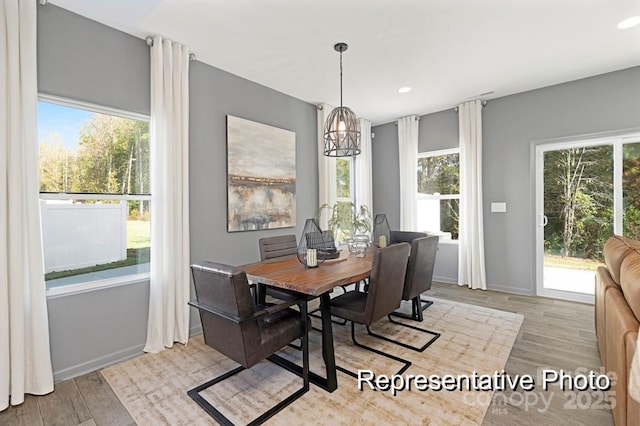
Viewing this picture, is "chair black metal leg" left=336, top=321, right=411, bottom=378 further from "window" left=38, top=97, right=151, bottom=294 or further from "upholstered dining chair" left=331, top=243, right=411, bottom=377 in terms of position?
"window" left=38, top=97, right=151, bottom=294

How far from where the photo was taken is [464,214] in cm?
458

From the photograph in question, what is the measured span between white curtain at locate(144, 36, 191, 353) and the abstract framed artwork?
60 centimetres

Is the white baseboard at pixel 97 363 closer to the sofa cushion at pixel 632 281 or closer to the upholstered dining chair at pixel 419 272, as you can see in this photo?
the upholstered dining chair at pixel 419 272

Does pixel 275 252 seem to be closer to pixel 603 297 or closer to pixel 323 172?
pixel 323 172

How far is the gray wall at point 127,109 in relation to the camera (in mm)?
2250

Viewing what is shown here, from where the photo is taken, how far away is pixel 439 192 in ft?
16.5

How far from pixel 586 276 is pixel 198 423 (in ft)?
15.3

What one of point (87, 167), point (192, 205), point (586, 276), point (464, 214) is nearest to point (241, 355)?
point (192, 205)

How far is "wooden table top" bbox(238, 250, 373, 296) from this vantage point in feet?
6.38

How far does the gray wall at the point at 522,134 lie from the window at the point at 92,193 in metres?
4.32

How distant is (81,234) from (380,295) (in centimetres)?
243

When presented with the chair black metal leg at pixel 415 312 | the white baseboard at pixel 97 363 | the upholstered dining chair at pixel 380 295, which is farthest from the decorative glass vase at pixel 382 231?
the white baseboard at pixel 97 363

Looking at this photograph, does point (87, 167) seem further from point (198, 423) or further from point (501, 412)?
point (501, 412)

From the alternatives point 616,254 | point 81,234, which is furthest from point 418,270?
point 81,234
